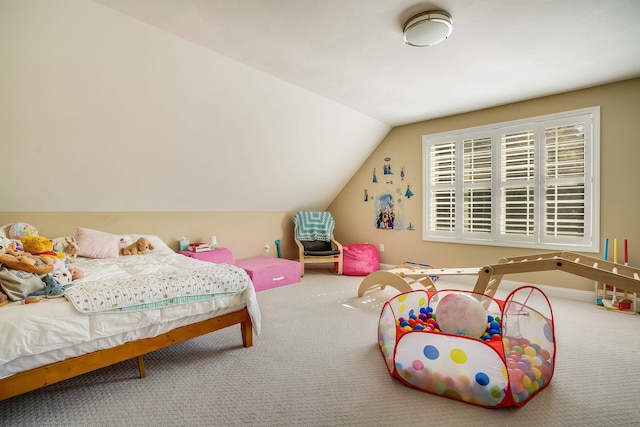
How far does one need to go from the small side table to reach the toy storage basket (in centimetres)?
255

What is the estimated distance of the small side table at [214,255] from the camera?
3787 millimetres

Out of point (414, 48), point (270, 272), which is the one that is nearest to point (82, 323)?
point (270, 272)

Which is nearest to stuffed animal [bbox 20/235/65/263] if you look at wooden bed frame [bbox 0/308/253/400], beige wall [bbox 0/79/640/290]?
wooden bed frame [bbox 0/308/253/400]

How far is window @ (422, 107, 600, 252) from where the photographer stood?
346 cm

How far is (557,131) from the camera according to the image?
→ 3.60m

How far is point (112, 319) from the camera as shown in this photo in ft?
5.69

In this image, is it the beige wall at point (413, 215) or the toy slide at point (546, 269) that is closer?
the toy slide at point (546, 269)

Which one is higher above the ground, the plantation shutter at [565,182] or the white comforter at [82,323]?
the plantation shutter at [565,182]

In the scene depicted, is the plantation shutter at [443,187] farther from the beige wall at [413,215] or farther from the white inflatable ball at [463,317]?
the white inflatable ball at [463,317]

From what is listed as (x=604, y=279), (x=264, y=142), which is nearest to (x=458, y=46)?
(x=604, y=279)

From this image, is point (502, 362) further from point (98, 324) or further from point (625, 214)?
point (625, 214)

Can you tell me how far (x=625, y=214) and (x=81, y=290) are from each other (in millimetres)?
4906

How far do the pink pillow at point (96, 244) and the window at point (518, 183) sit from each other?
159 inches

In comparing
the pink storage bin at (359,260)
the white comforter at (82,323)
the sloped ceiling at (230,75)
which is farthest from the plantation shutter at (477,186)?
the white comforter at (82,323)
